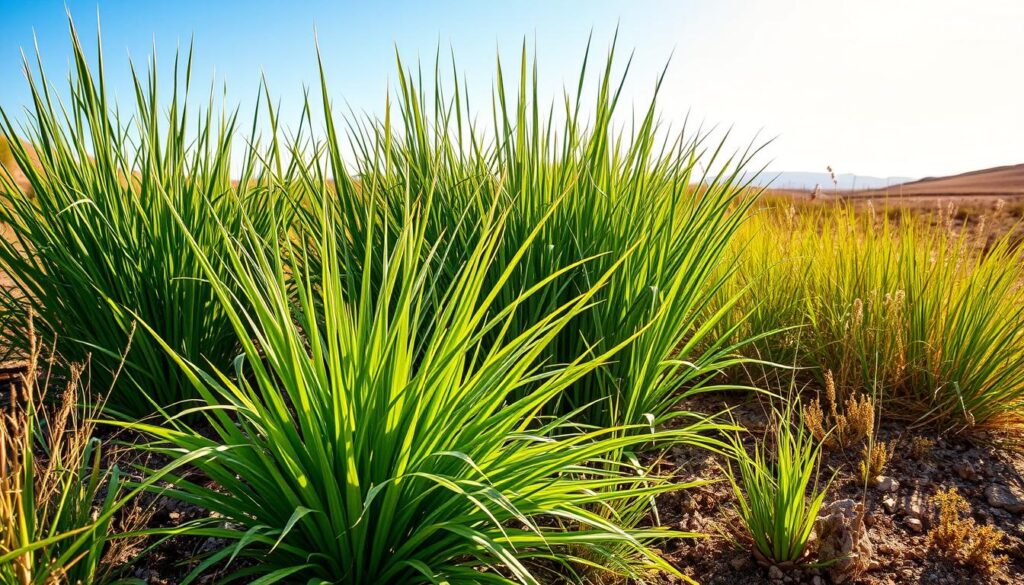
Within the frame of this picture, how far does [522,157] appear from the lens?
1960mm

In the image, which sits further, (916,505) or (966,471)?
(966,471)

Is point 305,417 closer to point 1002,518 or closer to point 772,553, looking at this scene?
point 772,553

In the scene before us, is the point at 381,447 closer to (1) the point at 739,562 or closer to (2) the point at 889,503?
(1) the point at 739,562

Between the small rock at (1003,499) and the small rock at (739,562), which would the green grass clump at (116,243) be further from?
the small rock at (1003,499)

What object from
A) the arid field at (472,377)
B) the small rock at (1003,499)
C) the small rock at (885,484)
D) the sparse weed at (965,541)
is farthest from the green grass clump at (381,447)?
the small rock at (1003,499)

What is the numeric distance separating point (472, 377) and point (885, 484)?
147 cm

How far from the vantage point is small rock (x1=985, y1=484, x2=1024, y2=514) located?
2004mm

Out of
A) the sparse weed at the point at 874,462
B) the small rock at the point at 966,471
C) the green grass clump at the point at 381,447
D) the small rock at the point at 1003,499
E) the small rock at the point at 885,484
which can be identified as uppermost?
the green grass clump at the point at 381,447

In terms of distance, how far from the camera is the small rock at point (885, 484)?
2025 mm

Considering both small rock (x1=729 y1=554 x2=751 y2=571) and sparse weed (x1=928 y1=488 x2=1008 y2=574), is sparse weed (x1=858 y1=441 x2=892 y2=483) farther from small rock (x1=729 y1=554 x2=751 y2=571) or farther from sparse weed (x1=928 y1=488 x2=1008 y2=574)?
small rock (x1=729 y1=554 x2=751 y2=571)

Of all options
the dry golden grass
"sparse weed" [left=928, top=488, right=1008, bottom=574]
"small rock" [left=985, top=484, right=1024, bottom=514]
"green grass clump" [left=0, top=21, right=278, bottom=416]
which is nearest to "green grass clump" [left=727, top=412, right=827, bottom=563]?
"sparse weed" [left=928, top=488, right=1008, bottom=574]

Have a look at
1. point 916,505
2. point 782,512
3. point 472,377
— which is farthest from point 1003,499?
point 472,377

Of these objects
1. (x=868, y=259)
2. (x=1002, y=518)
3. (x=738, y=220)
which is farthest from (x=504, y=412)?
(x=868, y=259)

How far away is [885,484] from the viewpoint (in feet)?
6.70
